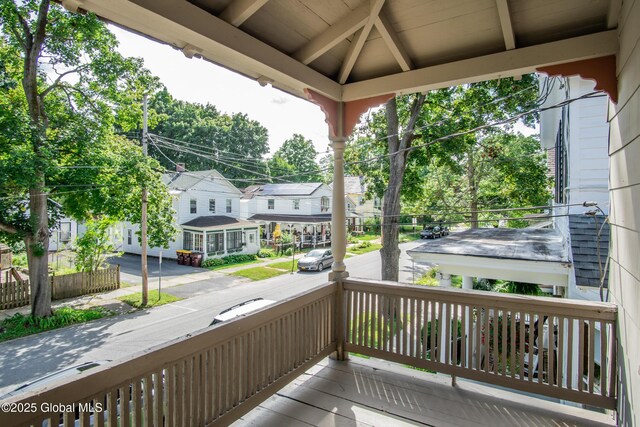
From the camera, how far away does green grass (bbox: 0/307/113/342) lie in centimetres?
797

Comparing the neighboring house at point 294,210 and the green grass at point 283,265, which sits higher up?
the neighboring house at point 294,210

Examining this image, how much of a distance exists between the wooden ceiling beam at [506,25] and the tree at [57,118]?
888 centimetres

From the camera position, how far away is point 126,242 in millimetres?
20266

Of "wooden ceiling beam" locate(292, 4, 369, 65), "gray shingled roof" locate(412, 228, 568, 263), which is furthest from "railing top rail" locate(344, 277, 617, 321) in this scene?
"gray shingled roof" locate(412, 228, 568, 263)

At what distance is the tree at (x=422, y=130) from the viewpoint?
30.0ft

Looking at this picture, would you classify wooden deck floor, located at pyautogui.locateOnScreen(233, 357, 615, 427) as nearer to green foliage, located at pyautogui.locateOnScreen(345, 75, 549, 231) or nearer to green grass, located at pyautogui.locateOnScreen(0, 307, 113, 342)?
green foliage, located at pyautogui.locateOnScreen(345, 75, 549, 231)

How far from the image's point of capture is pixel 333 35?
8.09ft

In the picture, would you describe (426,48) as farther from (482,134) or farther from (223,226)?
(223,226)

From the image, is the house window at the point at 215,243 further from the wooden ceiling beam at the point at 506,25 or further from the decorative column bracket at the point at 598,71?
the decorative column bracket at the point at 598,71

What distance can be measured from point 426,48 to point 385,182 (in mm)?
8315

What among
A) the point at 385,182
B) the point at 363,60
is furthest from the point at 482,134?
the point at 363,60

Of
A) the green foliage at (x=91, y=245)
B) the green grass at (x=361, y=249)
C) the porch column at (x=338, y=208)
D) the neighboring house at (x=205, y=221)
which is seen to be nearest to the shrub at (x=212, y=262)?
the neighboring house at (x=205, y=221)

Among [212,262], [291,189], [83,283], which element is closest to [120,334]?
[83,283]

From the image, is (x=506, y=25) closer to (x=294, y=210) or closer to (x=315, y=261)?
(x=315, y=261)
